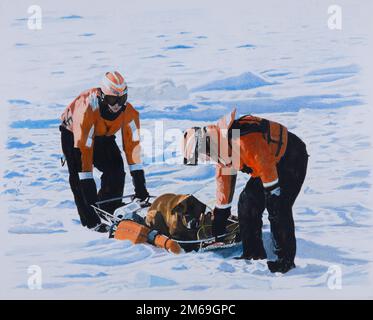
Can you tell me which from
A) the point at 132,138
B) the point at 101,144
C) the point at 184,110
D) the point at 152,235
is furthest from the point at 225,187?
the point at 101,144

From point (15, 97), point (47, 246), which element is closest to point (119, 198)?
point (47, 246)

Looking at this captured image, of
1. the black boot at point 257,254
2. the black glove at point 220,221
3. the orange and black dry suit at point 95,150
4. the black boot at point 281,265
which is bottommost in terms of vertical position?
the black boot at point 281,265

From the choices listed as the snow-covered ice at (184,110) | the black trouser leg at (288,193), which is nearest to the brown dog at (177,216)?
the snow-covered ice at (184,110)

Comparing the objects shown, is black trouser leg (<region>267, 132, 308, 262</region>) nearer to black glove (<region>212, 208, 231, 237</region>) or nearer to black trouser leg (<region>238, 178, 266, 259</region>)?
black trouser leg (<region>238, 178, 266, 259</region>)

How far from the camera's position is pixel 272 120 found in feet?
21.8

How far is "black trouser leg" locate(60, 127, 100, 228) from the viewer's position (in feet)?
21.6

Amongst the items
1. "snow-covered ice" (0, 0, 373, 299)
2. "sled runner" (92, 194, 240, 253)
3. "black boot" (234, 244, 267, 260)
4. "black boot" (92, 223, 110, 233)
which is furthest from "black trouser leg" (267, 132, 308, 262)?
"black boot" (92, 223, 110, 233)

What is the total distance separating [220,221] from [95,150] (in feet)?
4.03

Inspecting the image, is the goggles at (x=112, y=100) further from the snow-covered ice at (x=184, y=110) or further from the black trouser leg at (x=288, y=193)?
the black trouser leg at (x=288, y=193)

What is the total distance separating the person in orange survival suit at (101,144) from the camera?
6488 millimetres

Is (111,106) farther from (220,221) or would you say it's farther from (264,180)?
(264,180)

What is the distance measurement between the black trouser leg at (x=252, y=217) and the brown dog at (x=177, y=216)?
0.34 metres

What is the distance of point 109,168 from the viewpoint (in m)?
6.62

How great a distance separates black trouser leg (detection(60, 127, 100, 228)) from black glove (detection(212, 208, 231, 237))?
1.04 metres
